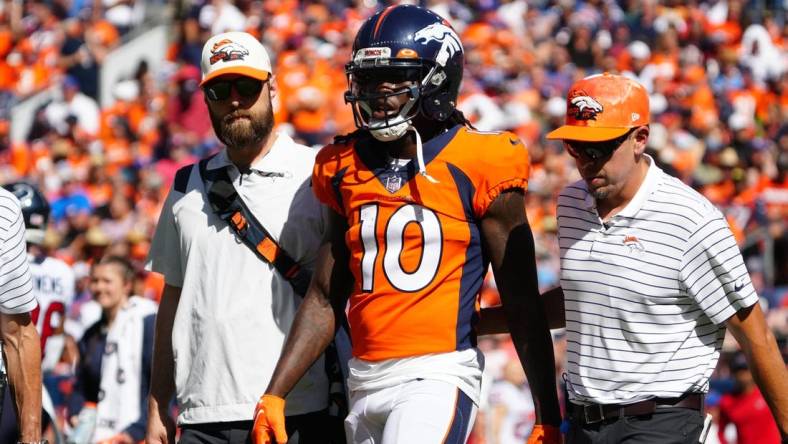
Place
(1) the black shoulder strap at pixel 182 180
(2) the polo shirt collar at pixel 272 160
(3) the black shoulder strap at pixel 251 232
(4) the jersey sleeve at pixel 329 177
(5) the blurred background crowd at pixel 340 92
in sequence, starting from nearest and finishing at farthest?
1. (4) the jersey sleeve at pixel 329 177
2. (3) the black shoulder strap at pixel 251 232
3. (2) the polo shirt collar at pixel 272 160
4. (1) the black shoulder strap at pixel 182 180
5. (5) the blurred background crowd at pixel 340 92

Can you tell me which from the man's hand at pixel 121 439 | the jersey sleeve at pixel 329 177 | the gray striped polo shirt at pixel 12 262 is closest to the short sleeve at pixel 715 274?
the jersey sleeve at pixel 329 177

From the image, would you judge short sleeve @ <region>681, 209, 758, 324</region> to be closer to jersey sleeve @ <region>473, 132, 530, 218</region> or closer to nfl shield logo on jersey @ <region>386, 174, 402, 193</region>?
jersey sleeve @ <region>473, 132, 530, 218</region>

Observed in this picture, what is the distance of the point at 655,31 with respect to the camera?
61.2 ft

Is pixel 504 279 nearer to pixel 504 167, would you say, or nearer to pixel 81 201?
pixel 504 167

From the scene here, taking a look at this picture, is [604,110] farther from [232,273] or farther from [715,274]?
[232,273]

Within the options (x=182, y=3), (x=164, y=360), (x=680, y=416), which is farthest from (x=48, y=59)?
(x=680, y=416)

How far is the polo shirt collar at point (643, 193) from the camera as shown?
15.8 feet

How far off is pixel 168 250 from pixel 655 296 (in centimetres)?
191

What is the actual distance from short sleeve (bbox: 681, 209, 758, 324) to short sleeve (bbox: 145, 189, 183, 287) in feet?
6.39

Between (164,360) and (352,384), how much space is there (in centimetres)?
96

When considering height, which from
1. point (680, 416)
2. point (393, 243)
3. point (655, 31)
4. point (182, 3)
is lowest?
point (680, 416)

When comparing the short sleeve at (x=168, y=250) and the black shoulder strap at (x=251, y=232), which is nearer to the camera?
the black shoulder strap at (x=251, y=232)

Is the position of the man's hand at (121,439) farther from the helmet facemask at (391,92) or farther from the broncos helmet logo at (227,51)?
the helmet facemask at (391,92)

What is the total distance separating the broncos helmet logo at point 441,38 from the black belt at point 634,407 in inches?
51.0
